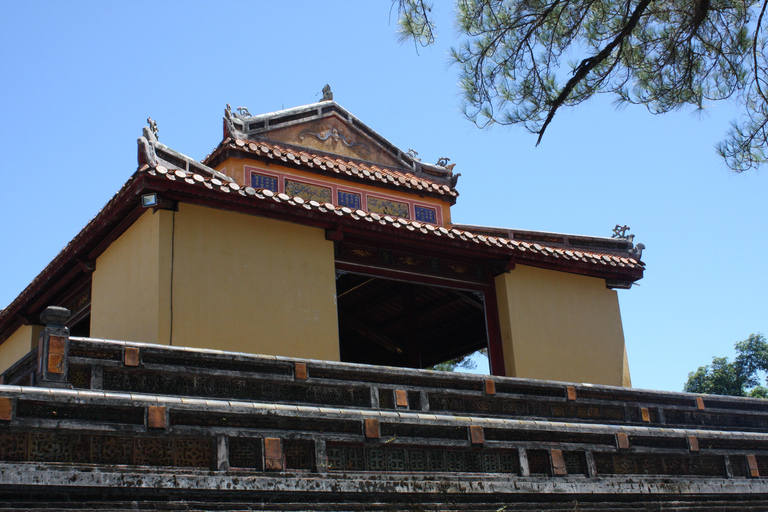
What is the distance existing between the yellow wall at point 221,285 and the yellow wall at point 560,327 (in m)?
2.93

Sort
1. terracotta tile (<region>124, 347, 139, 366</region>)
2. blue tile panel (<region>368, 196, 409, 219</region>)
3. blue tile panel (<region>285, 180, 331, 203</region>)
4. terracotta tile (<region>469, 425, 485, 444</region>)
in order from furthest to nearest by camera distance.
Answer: blue tile panel (<region>368, 196, 409, 219</region>) → blue tile panel (<region>285, 180, 331, 203</region>) → terracotta tile (<region>469, 425, 485, 444</region>) → terracotta tile (<region>124, 347, 139, 366</region>)

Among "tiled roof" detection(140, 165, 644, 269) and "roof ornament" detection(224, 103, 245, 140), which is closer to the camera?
"tiled roof" detection(140, 165, 644, 269)

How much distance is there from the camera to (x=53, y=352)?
23.5ft

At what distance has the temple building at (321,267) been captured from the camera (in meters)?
10.2

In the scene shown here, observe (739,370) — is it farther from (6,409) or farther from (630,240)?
(6,409)

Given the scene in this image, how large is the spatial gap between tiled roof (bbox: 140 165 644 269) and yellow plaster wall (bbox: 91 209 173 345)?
597mm

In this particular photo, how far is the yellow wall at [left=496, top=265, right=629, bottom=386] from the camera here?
41.1ft

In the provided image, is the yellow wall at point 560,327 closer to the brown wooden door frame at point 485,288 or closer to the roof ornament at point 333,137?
the brown wooden door frame at point 485,288

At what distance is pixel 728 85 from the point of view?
A: 9.63 meters

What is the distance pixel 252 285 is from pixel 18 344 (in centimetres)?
608

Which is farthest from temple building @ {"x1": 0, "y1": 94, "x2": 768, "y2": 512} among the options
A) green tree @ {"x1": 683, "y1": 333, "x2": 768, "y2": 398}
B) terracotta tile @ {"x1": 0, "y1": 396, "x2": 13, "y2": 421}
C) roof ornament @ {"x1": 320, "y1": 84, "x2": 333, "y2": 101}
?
green tree @ {"x1": 683, "y1": 333, "x2": 768, "y2": 398}

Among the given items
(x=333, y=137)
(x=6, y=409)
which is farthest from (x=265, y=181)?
(x=6, y=409)

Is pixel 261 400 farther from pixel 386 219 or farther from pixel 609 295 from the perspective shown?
pixel 609 295

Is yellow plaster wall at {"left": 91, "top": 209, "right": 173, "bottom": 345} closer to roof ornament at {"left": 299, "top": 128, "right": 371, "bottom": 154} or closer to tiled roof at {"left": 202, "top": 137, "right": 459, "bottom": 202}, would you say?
tiled roof at {"left": 202, "top": 137, "right": 459, "bottom": 202}
